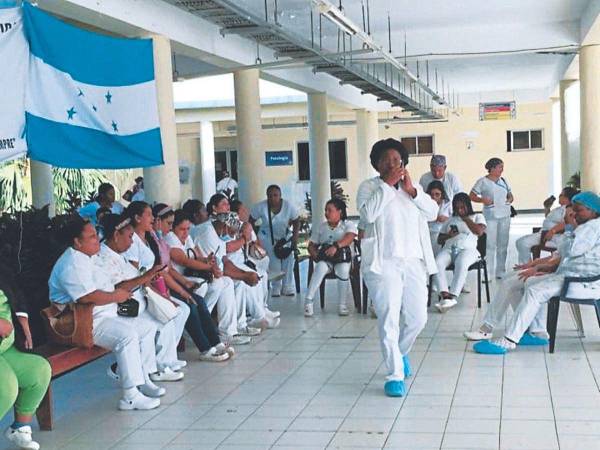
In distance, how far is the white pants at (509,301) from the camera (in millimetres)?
6699

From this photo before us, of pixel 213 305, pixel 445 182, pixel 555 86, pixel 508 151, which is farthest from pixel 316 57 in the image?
pixel 508 151

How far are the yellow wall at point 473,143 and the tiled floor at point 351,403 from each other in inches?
688

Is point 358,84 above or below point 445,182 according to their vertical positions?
above

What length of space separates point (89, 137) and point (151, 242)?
3.00ft

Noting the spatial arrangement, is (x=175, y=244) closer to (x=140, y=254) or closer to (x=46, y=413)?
(x=140, y=254)

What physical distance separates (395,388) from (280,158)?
2130 cm

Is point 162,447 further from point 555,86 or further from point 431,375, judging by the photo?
point 555,86

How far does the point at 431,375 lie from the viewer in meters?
5.86

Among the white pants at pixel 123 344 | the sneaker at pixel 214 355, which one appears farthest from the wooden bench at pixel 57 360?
the sneaker at pixel 214 355

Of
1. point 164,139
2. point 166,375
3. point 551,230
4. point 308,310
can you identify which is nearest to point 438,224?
point 551,230

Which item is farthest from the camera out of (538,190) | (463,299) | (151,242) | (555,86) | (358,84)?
(538,190)

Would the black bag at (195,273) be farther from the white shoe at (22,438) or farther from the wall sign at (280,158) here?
the wall sign at (280,158)

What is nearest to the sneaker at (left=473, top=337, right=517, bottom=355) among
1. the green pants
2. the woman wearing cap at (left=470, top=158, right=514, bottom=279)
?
the green pants

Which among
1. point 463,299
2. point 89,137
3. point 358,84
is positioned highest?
point 358,84
